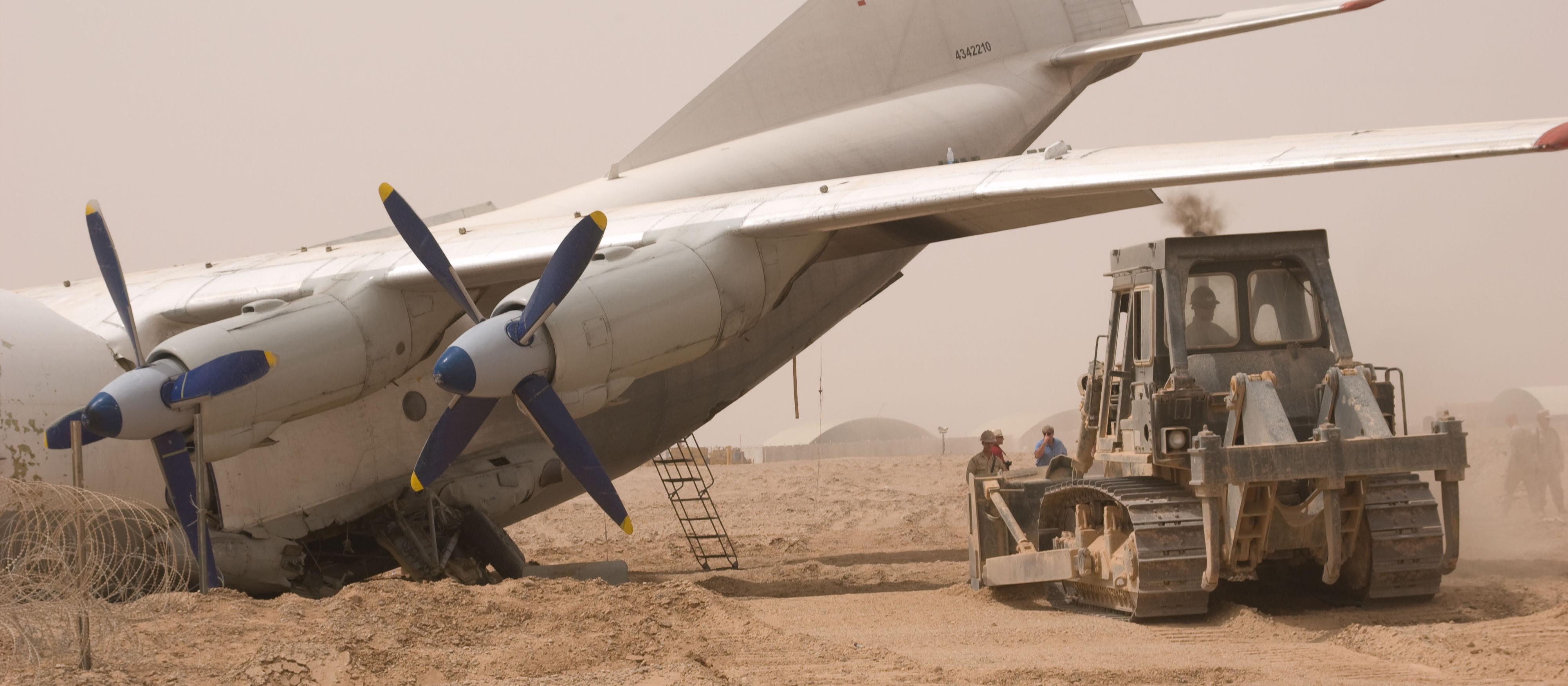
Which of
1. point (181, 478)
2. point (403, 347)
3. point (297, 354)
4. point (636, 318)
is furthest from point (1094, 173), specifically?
point (181, 478)

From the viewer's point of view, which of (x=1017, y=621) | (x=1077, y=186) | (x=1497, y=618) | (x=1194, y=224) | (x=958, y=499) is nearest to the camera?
(x=1497, y=618)

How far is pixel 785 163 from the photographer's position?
1642 centimetres

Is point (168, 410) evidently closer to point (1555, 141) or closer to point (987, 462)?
point (987, 462)

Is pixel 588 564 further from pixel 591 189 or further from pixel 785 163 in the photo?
pixel 785 163

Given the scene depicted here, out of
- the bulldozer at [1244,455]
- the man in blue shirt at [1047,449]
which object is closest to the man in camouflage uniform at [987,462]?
the bulldozer at [1244,455]

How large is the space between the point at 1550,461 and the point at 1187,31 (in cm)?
719

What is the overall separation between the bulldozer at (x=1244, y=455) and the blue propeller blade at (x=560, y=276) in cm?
415

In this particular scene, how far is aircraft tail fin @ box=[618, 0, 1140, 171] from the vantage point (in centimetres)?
1828

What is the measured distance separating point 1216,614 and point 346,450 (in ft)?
26.9

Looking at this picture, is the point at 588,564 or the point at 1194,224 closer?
the point at 1194,224

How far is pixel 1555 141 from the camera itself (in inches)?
296

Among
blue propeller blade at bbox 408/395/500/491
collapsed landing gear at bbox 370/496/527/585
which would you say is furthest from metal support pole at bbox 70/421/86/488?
collapsed landing gear at bbox 370/496/527/585

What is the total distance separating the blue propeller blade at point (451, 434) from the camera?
10.3 meters

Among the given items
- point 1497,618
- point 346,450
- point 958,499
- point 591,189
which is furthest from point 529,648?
point 958,499
